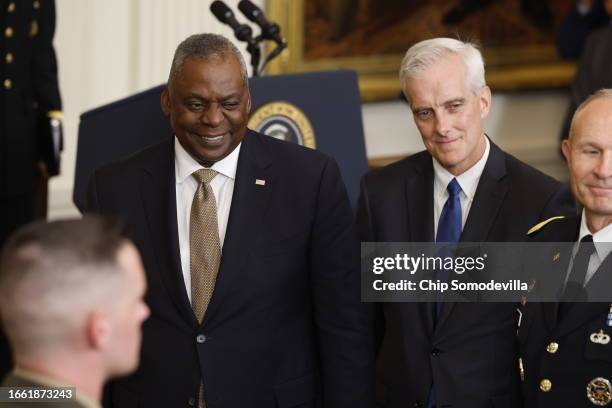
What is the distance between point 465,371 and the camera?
322 centimetres

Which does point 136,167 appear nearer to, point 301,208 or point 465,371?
point 301,208

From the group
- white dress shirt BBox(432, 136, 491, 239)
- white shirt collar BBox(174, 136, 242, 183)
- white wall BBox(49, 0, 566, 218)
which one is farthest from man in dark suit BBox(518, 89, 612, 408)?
white wall BBox(49, 0, 566, 218)

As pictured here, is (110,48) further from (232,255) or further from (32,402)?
(32,402)

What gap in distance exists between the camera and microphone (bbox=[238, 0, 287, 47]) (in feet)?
14.2

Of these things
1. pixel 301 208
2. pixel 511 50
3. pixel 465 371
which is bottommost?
pixel 465 371

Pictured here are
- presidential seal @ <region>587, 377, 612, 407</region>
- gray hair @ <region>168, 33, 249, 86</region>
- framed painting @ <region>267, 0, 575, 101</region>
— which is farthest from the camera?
framed painting @ <region>267, 0, 575, 101</region>

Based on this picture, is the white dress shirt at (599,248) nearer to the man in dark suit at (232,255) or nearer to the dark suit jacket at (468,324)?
the dark suit jacket at (468,324)

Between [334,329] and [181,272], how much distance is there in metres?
0.46

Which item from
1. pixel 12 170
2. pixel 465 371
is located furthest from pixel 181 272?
pixel 12 170

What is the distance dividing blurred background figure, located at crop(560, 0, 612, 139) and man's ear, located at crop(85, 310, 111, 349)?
184 inches

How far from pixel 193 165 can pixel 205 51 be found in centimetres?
30

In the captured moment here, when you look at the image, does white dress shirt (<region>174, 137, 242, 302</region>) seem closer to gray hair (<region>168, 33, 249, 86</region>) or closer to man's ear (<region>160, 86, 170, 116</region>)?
man's ear (<region>160, 86, 170, 116</region>)

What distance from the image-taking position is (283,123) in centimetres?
438

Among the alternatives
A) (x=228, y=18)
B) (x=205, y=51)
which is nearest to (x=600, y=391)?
(x=205, y=51)
